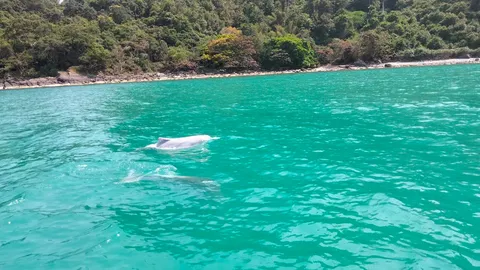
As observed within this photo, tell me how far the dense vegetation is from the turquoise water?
231 feet

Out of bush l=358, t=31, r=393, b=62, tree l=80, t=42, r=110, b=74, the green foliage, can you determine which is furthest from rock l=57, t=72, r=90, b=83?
bush l=358, t=31, r=393, b=62

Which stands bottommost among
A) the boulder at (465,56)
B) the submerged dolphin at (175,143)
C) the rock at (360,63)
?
the boulder at (465,56)

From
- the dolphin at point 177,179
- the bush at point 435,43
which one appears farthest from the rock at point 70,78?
the bush at point 435,43

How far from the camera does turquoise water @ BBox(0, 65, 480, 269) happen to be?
19.6 ft

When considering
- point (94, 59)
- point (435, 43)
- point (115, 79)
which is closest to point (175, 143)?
point (115, 79)

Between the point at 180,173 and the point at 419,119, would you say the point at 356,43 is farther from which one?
the point at 180,173

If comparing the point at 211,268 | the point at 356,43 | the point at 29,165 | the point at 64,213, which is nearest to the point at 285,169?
the point at 211,268

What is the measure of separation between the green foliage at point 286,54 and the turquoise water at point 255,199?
229 feet

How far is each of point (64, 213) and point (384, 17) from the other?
124 meters

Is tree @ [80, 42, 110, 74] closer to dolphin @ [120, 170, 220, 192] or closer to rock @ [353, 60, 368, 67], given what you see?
rock @ [353, 60, 368, 67]

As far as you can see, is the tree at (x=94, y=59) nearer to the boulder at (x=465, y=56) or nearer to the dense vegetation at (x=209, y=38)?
the dense vegetation at (x=209, y=38)

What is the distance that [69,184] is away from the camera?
1014 centimetres

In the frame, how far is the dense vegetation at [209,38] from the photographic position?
78.8 m

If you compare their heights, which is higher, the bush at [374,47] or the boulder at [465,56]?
the bush at [374,47]
